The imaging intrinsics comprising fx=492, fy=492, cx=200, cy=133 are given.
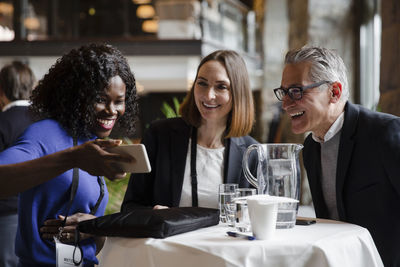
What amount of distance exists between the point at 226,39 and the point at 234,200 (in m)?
11.8

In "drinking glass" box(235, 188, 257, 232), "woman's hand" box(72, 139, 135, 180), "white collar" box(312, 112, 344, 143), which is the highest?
"white collar" box(312, 112, 344, 143)

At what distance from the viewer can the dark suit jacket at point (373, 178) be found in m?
2.03

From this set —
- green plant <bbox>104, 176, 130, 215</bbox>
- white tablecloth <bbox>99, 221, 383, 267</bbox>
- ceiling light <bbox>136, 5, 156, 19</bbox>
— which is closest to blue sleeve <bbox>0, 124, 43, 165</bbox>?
white tablecloth <bbox>99, 221, 383, 267</bbox>

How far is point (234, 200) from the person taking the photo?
179 cm

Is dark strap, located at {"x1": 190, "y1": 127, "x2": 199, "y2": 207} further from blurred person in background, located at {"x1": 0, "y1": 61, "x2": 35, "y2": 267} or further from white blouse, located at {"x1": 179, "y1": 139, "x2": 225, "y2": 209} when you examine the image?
blurred person in background, located at {"x1": 0, "y1": 61, "x2": 35, "y2": 267}

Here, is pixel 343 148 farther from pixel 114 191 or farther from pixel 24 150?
pixel 114 191

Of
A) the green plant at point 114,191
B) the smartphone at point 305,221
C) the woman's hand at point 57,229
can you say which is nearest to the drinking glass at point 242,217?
the smartphone at point 305,221

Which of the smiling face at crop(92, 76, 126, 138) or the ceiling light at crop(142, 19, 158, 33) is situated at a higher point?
the ceiling light at crop(142, 19, 158, 33)

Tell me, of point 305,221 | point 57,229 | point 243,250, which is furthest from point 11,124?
point 243,250

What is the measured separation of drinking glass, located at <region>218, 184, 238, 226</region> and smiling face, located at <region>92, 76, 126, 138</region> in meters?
0.50

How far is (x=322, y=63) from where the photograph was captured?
2.18 metres

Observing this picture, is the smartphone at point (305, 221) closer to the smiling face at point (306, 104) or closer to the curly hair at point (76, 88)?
the smiling face at point (306, 104)

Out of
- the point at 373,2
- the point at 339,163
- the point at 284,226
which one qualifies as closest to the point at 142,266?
the point at 284,226

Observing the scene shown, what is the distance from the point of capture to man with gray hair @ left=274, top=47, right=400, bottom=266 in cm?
204
